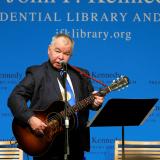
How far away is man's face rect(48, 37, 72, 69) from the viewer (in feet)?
13.1

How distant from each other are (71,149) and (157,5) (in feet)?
8.52

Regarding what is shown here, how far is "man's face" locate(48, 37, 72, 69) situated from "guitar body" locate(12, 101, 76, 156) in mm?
363

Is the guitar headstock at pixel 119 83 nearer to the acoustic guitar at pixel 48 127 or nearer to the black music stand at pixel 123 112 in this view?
the acoustic guitar at pixel 48 127

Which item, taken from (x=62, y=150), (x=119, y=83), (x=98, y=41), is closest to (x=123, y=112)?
(x=119, y=83)

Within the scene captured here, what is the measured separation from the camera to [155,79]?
574 centimetres

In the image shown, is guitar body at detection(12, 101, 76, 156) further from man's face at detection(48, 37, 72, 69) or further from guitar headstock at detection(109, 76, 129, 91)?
guitar headstock at detection(109, 76, 129, 91)

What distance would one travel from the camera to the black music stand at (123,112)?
3.84 metres

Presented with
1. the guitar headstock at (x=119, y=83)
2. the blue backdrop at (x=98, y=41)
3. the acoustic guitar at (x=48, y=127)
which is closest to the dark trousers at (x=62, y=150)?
the acoustic guitar at (x=48, y=127)

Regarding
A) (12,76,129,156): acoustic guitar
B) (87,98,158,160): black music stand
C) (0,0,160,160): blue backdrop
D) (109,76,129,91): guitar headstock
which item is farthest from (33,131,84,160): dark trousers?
(0,0,160,160): blue backdrop

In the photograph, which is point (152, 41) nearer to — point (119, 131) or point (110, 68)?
point (110, 68)

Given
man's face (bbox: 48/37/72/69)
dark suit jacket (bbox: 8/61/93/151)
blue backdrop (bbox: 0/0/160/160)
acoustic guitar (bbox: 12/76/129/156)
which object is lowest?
acoustic guitar (bbox: 12/76/129/156)

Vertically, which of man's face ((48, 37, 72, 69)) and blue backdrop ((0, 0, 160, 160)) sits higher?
blue backdrop ((0, 0, 160, 160))

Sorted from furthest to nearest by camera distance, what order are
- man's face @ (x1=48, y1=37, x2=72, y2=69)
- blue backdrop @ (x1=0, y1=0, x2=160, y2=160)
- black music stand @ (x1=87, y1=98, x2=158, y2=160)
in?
blue backdrop @ (x1=0, y1=0, x2=160, y2=160) < man's face @ (x1=48, y1=37, x2=72, y2=69) < black music stand @ (x1=87, y1=98, x2=158, y2=160)

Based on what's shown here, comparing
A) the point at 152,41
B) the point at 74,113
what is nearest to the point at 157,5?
the point at 152,41
